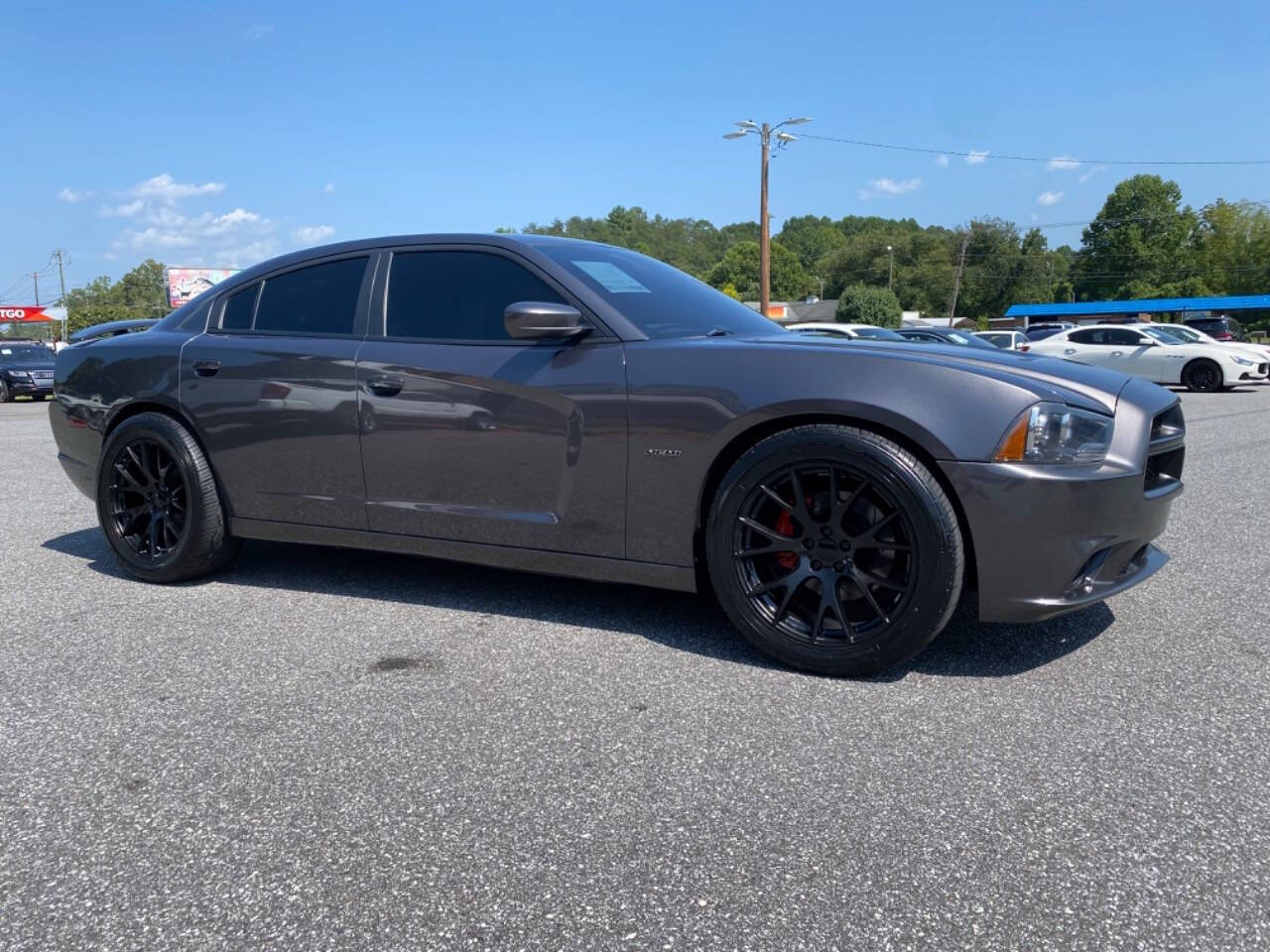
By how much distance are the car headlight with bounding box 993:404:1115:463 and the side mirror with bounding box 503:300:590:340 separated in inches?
56.5

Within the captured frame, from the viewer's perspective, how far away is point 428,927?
1758 mm

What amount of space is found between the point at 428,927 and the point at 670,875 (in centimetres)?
48

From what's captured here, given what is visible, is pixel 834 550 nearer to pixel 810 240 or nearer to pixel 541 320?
pixel 541 320

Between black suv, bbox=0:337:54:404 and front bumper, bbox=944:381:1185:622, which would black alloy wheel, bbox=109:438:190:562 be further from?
black suv, bbox=0:337:54:404

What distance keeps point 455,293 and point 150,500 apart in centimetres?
174

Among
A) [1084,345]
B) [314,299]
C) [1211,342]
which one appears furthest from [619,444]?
[1084,345]

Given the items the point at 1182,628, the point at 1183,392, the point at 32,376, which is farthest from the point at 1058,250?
the point at 1182,628

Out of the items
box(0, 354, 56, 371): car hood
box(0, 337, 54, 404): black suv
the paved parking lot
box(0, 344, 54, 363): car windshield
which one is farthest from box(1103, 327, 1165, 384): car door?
box(0, 344, 54, 363): car windshield

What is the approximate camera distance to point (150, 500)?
4.21 meters

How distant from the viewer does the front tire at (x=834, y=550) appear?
9.11 feet

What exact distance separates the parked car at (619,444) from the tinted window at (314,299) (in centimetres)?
1

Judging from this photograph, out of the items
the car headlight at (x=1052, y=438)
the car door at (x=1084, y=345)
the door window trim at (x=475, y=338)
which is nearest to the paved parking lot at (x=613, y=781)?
the car headlight at (x=1052, y=438)

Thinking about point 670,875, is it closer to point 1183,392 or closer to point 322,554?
point 322,554

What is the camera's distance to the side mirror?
3189 millimetres
